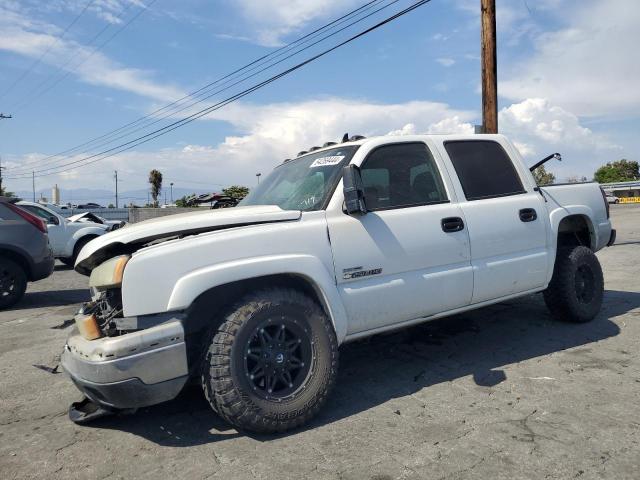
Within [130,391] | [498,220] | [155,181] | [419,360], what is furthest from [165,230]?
[155,181]

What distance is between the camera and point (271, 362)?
303 cm

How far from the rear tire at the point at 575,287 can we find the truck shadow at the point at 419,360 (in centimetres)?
14

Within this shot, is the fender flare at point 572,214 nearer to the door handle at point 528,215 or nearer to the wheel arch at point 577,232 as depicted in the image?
the wheel arch at point 577,232

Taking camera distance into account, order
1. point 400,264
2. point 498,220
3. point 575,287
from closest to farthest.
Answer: point 400,264, point 498,220, point 575,287

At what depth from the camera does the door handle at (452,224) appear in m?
3.86

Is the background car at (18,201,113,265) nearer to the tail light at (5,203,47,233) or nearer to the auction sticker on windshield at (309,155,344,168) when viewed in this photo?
the tail light at (5,203,47,233)

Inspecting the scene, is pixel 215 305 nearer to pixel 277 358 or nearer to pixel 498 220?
pixel 277 358

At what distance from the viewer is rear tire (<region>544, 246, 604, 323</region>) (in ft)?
16.0

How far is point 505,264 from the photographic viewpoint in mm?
4191

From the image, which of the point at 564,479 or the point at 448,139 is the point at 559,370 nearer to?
the point at 564,479

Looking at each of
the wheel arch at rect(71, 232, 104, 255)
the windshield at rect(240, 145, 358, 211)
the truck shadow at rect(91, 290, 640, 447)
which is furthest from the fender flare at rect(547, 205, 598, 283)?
the wheel arch at rect(71, 232, 104, 255)

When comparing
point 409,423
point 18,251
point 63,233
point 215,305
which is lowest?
point 409,423

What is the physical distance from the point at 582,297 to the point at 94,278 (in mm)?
4465

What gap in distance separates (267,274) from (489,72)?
9384 millimetres
